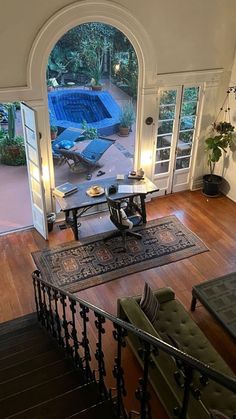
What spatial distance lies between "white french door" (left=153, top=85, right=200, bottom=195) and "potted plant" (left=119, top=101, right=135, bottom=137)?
3.07 meters

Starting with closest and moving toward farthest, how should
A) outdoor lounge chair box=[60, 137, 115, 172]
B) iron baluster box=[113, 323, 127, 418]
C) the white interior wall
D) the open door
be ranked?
iron baluster box=[113, 323, 127, 418], the open door, the white interior wall, outdoor lounge chair box=[60, 137, 115, 172]

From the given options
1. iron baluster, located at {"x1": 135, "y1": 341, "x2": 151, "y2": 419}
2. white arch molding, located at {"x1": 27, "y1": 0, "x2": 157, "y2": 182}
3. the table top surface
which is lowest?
the table top surface

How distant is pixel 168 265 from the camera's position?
6.31 metres

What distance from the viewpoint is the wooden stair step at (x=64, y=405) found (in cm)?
254

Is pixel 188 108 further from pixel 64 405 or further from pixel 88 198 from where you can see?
pixel 64 405

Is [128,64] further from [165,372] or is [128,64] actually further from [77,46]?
[165,372]

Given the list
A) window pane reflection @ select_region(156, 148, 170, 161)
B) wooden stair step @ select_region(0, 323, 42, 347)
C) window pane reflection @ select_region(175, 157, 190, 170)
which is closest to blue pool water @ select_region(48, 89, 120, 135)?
window pane reflection @ select_region(175, 157, 190, 170)

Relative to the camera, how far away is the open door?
5.93m

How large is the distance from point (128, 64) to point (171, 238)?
3.83 metres

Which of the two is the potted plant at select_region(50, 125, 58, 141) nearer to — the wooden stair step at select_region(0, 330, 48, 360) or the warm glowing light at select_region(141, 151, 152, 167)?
the warm glowing light at select_region(141, 151, 152, 167)

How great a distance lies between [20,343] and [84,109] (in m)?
9.71

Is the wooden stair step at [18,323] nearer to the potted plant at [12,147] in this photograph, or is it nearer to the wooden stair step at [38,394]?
the wooden stair step at [38,394]

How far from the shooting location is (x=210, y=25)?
6934 mm

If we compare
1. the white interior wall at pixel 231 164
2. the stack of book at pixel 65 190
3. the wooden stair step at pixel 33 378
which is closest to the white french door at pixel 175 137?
the white interior wall at pixel 231 164
